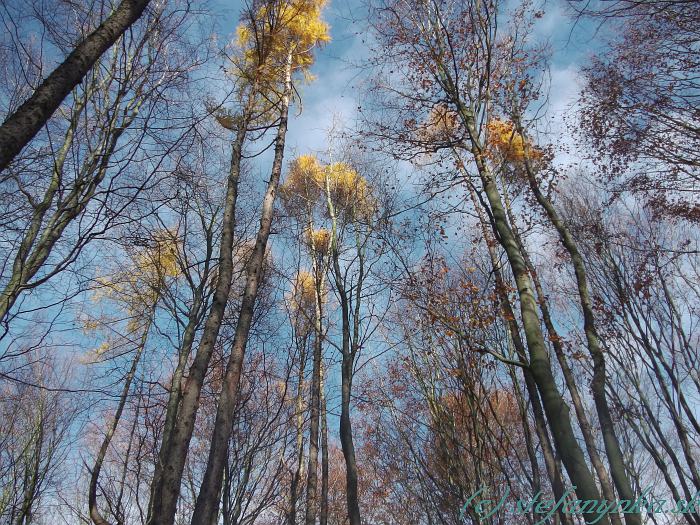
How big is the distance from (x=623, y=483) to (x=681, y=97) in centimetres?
566

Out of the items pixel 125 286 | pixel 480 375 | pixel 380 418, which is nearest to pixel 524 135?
pixel 480 375

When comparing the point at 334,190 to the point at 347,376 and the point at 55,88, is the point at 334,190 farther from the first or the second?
the point at 55,88

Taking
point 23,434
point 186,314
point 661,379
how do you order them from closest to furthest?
1. point 186,314
2. point 661,379
3. point 23,434

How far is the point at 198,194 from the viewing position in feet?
22.7

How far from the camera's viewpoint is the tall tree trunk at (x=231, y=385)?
9.41 ft

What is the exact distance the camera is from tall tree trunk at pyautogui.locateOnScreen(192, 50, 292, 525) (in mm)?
2869

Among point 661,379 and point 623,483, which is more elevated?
point 661,379

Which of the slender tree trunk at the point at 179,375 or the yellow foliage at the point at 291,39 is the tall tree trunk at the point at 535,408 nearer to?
the yellow foliage at the point at 291,39

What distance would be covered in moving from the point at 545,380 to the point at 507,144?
10.9 ft

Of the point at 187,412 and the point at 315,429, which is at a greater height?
the point at 315,429

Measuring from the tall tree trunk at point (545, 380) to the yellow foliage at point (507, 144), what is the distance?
3.34ft

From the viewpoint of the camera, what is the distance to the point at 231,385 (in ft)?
11.1

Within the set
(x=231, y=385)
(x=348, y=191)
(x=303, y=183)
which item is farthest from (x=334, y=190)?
(x=231, y=385)

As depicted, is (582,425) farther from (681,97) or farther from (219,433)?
(219,433)
